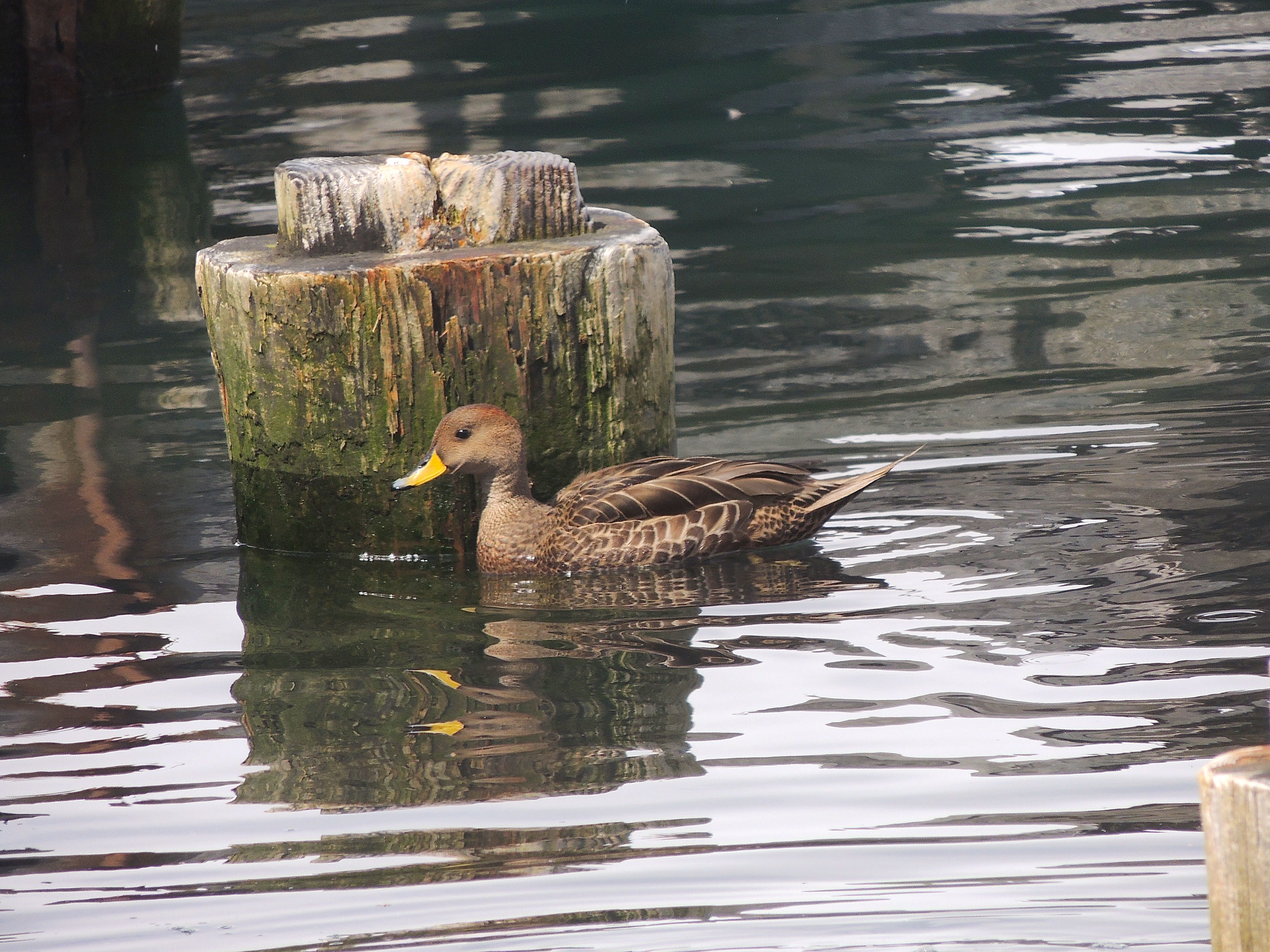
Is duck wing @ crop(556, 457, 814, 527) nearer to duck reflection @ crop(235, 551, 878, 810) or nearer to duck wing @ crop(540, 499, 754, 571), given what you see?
duck wing @ crop(540, 499, 754, 571)

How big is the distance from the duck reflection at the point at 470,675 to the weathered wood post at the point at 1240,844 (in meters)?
1.96

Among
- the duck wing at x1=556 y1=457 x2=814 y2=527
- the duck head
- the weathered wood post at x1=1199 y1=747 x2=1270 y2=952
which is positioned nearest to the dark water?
the duck wing at x1=556 y1=457 x2=814 y2=527

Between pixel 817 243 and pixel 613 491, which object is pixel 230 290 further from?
pixel 817 243

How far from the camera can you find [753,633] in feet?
17.5

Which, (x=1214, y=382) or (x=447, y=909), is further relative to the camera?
(x=1214, y=382)

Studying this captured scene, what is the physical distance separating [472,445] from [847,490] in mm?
1356

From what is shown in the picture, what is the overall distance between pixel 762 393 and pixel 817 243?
10.1 ft

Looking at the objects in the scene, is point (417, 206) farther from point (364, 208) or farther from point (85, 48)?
point (85, 48)

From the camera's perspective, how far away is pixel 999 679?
475cm

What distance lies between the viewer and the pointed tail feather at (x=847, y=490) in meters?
6.27

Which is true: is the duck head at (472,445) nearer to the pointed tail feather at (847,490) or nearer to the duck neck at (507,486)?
the duck neck at (507,486)

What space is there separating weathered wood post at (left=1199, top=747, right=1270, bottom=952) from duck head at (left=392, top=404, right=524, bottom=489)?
3765 mm

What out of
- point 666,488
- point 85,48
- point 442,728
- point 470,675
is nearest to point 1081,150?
point 666,488

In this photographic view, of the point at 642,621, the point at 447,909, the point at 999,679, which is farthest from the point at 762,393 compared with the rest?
the point at 447,909
